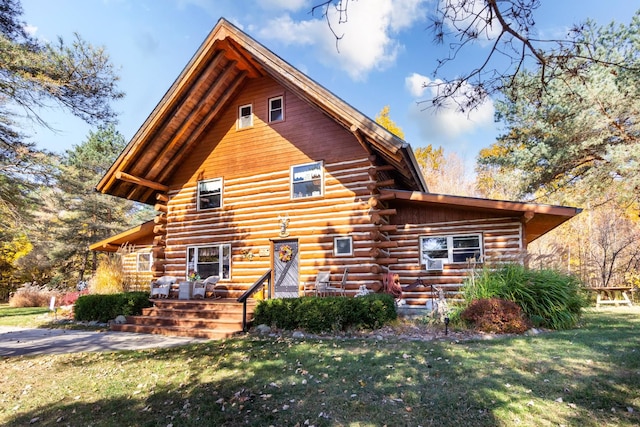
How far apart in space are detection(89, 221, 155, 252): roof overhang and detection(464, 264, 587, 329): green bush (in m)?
13.8

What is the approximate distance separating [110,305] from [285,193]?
676 cm

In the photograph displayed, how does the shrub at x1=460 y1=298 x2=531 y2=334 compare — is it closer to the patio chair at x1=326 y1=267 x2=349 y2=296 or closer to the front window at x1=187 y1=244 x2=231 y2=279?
the patio chair at x1=326 y1=267 x2=349 y2=296

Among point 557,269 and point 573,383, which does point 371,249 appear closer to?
point 557,269

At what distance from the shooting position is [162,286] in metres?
12.8

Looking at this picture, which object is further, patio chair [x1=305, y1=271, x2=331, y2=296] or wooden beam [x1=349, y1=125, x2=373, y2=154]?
patio chair [x1=305, y1=271, x2=331, y2=296]

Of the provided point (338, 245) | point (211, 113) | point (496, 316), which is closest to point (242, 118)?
point (211, 113)

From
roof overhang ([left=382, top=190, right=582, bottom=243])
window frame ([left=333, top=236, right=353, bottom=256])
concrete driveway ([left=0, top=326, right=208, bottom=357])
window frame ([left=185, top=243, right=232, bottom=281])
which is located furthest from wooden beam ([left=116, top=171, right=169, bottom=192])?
roof overhang ([left=382, top=190, right=582, bottom=243])

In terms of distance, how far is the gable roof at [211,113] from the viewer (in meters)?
11.0

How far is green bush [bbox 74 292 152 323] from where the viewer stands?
1158 centimetres

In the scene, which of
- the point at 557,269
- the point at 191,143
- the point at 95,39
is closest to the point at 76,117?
the point at 95,39

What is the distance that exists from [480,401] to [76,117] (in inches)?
530

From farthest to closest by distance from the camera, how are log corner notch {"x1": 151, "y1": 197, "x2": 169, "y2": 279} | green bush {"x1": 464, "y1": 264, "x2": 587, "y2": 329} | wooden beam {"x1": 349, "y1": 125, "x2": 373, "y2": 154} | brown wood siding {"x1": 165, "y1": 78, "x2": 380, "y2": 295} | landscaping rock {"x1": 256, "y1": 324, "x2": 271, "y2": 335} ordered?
1. log corner notch {"x1": 151, "y1": 197, "x2": 169, "y2": 279}
2. brown wood siding {"x1": 165, "y1": 78, "x2": 380, "y2": 295}
3. wooden beam {"x1": 349, "y1": 125, "x2": 373, "y2": 154}
4. landscaping rock {"x1": 256, "y1": 324, "x2": 271, "y2": 335}
5. green bush {"x1": 464, "y1": 264, "x2": 587, "y2": 329}

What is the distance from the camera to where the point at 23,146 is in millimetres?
13000

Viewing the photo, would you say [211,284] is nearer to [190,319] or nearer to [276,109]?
[190,319]
